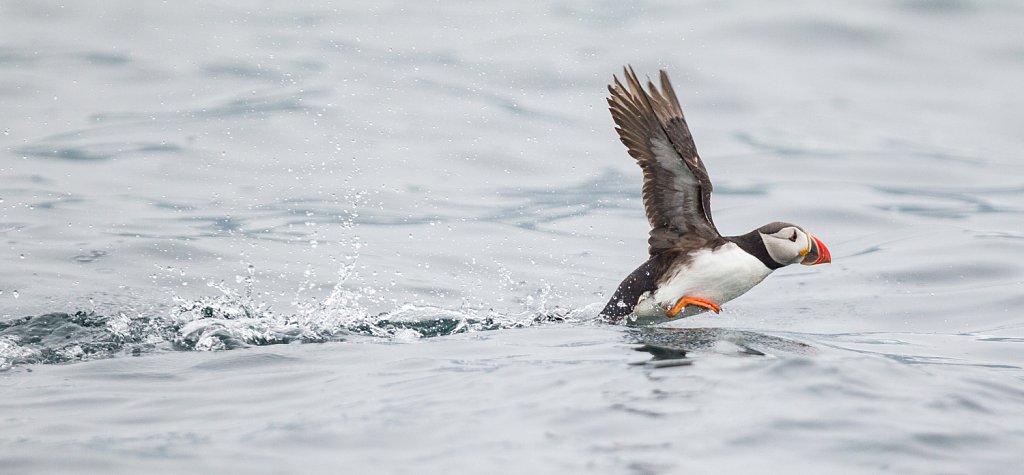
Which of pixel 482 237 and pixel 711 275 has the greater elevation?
pixel 711 275

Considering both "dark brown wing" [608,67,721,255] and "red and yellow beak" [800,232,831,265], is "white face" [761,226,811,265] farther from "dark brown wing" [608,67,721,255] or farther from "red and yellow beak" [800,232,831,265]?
"dark brown wing" [608,67,721,255]

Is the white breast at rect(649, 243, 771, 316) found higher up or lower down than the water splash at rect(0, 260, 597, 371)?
higher up

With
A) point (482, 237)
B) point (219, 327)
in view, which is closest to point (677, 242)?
point (219, 327)

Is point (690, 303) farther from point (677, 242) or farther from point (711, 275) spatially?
point (677, 242)

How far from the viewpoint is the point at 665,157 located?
7.28 metres

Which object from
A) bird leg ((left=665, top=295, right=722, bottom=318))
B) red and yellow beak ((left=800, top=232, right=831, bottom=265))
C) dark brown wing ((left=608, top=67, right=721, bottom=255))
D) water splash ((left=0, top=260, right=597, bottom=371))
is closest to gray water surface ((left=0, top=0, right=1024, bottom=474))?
water splash ((left=0, top=260, right=597, bottom=371))

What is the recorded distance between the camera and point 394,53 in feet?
56.3

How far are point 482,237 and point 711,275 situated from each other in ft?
13.9

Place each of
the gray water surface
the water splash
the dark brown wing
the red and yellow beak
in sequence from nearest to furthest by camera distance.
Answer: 1. the gray water surface
2. the water splash
3. the dark brown wing
4. the red and yellow beak

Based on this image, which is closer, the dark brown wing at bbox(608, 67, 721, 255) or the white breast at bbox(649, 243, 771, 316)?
the dark brown wing at bbox(608, 67, 721, 255)

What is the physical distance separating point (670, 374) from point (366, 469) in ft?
5.88

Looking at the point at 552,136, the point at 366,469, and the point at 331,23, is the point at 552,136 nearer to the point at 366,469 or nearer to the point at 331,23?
the point at 331,23

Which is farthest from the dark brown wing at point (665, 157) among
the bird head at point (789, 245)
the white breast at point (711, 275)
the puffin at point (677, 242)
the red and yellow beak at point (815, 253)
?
the red and yellow beak at point (815, 253)

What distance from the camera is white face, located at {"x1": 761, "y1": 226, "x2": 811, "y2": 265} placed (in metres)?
7.63
